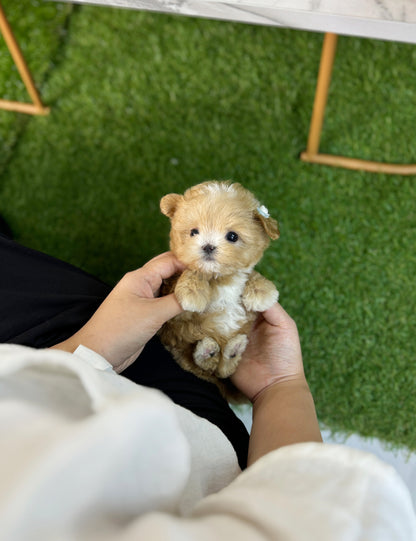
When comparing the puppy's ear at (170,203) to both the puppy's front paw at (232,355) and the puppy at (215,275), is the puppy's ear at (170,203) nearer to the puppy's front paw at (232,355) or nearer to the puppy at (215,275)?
the puppy at (215,275)

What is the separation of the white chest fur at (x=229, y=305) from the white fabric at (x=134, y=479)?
457 mm

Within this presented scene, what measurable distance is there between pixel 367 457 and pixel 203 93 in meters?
1.50

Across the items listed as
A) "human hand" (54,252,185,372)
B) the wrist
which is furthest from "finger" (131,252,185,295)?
the wrist

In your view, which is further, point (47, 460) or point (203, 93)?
point (203, 93)

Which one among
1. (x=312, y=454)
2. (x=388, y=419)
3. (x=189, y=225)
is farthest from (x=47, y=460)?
(x=388, y=419)

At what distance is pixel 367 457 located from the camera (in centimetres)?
46

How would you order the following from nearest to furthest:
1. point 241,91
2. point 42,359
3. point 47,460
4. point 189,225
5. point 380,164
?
point 47,460 < point 42,359 < point 189,225 < point 380,164 < point 241,91

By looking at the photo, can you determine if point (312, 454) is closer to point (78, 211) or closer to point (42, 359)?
point (42, 359)

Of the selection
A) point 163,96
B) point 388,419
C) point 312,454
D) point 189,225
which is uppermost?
point 163,96

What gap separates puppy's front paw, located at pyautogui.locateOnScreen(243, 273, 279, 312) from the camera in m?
0.93

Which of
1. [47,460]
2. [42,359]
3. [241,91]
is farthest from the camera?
[241,91]

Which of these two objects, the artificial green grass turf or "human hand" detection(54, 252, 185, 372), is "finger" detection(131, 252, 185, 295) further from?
the artificial green grass turf

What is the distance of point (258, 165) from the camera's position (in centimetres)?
159

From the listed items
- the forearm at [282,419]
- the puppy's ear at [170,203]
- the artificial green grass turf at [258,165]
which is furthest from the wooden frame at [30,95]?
the forearm at [282,419]
